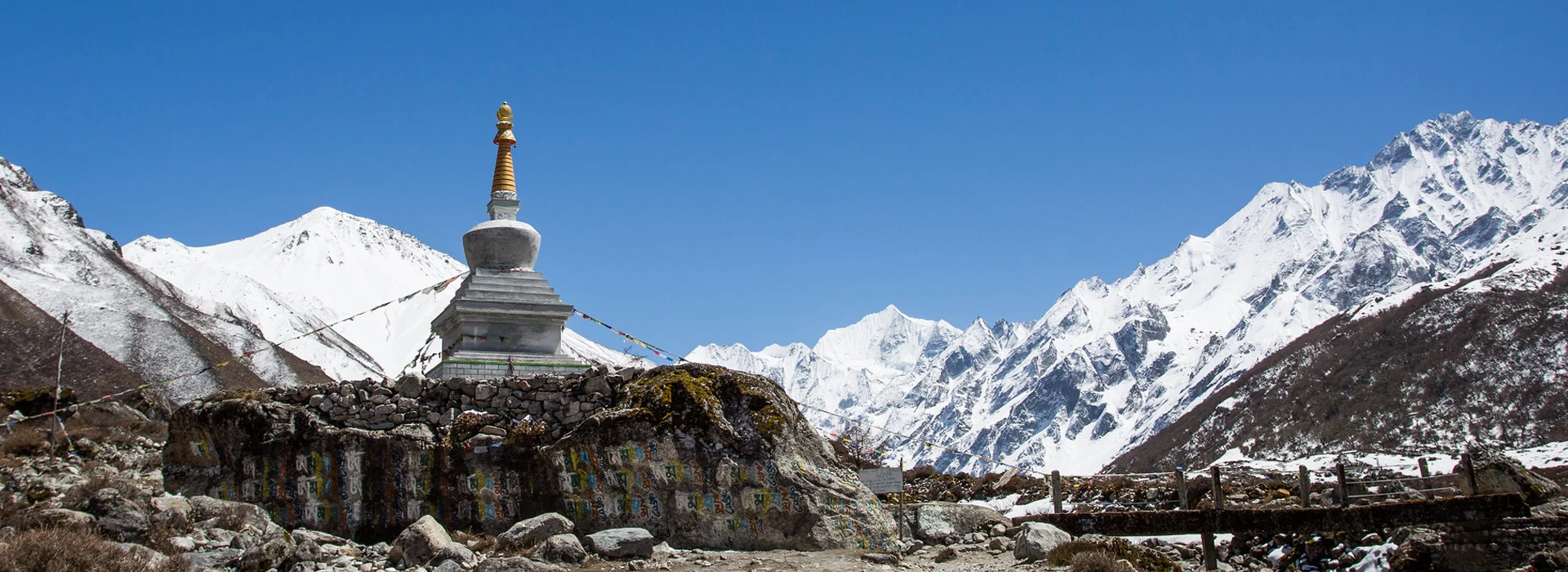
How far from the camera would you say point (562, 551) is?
51.0 feet

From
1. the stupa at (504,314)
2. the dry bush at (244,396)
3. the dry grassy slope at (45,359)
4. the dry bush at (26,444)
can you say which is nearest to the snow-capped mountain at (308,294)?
the dry grassy slope at (45,359)

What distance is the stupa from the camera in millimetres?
23594

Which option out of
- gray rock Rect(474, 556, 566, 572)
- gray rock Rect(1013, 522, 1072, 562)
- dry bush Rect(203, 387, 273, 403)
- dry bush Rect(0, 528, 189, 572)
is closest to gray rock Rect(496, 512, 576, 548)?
gray rock Rect(474, 556, 566, 572)

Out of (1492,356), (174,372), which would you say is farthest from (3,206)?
(1492,356)

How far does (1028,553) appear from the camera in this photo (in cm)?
1686

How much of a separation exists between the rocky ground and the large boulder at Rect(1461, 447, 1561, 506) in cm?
25

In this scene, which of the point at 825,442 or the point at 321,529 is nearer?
the point at 321,529

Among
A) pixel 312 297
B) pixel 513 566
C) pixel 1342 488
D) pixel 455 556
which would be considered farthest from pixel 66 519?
pixel 312 297

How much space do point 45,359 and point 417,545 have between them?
53815 millimetres

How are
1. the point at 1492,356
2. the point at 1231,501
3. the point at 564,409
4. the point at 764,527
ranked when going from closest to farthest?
the point at 764,527, the point at 564,409, the point at 1231,501, the point at 1492,356

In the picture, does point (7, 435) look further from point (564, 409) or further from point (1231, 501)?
point (1231, 501)

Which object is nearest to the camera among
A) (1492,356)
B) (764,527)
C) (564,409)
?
(764,527)

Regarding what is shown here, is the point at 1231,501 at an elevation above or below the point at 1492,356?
below

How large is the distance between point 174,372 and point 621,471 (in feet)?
193
